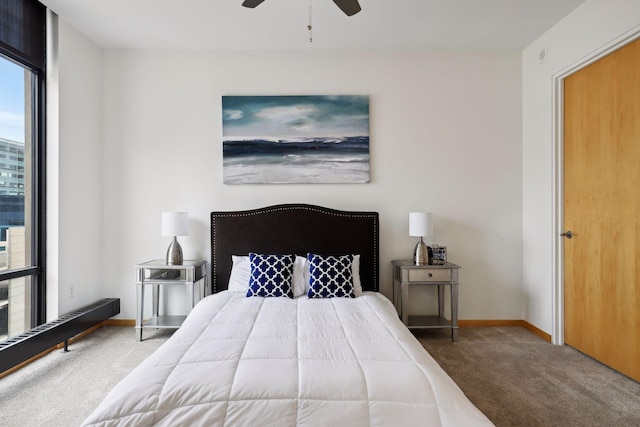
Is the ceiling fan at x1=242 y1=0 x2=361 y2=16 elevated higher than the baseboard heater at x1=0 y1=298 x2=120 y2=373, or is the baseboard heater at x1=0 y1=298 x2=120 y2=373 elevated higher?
the ceiling fan at x1=242 y1=0 x2=361 y2=16

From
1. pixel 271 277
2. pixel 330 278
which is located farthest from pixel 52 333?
A: pixel 330 278

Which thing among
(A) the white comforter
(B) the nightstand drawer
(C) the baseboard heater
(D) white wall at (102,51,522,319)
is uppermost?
(D) white wall at (102,51,522,319)

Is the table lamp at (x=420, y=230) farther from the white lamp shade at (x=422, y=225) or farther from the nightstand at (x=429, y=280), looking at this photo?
the nightstand at (x=429, y=280)

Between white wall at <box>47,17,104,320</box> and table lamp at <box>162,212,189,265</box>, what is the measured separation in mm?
857

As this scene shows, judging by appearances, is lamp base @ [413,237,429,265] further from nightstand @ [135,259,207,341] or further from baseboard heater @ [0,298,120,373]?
baseboard heater @ [0,298,120,373]

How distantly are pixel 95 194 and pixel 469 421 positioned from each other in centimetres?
379

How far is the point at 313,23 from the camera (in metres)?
3.15

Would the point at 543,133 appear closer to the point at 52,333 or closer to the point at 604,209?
the point at 604,209

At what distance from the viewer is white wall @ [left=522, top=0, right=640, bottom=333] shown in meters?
2.82

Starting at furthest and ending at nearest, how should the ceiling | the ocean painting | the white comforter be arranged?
the ocean painting
the ceiling
the white comforter

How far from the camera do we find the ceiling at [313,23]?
288cm

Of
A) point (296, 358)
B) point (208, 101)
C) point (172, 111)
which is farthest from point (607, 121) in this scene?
point (172, 111)

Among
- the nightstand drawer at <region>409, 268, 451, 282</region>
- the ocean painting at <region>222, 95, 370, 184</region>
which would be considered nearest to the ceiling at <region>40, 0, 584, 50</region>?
the ocean painting at <region>222, 95, 370, 184</region>

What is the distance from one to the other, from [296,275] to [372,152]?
1.51 meters
